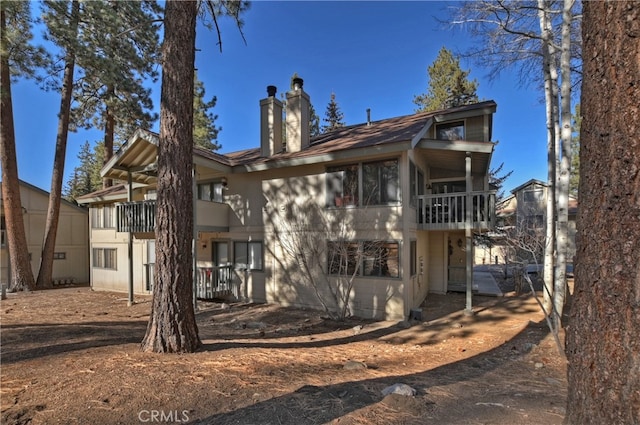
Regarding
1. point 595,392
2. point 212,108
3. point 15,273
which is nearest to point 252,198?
point 595,392

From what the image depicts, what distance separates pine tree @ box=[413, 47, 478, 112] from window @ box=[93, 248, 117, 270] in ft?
80.3

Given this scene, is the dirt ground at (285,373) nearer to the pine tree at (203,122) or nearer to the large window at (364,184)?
the large window at (364,184)

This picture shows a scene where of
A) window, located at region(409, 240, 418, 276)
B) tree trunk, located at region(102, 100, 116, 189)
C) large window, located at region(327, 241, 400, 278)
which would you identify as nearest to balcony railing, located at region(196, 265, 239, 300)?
large window, located at region(327, 241, 400, 278)

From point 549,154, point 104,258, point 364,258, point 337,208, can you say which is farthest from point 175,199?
point 104,258

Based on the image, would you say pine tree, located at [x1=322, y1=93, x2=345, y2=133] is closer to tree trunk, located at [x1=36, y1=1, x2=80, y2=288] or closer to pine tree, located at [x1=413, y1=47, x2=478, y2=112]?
pine tree, located at [x1=413, y1=47, x2=478, y2=112]

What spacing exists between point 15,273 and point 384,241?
17092mm

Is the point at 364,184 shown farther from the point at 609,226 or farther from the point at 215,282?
the point at 609,226

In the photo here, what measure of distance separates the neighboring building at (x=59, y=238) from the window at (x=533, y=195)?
3311 centimetres

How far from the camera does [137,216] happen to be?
11.8 m

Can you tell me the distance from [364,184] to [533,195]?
23571mm

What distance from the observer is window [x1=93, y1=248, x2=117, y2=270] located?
16297mm

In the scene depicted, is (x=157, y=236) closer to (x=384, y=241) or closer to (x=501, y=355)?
(x=384, y=241)

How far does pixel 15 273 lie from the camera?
15250 mm

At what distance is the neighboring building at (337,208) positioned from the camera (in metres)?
9.89
